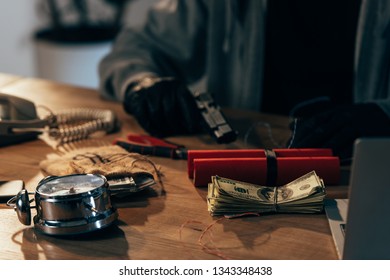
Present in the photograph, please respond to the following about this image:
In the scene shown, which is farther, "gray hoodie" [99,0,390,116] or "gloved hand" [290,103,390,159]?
"gray hoodie" [99,0,390,116]

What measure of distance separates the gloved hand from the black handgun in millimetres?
147

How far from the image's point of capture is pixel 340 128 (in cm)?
135

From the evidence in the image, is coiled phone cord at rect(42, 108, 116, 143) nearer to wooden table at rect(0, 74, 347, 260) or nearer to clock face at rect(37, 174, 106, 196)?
wooden table at rect(0, 74, 347, 260)

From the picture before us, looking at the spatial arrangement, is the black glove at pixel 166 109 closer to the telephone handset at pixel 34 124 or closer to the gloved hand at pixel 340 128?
the telephone handset at pixel 34 124

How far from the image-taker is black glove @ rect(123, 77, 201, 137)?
1521mm

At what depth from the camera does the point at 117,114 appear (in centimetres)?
169

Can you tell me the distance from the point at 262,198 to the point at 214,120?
1.25ft

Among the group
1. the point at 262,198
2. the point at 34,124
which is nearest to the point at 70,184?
the point at 262,198

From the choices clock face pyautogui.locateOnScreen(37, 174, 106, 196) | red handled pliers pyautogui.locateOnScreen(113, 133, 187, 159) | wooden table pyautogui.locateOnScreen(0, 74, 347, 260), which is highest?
clock face pyautogui.locateOnScreen(37, 174, 106, 196)

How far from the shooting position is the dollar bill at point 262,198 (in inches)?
43.1

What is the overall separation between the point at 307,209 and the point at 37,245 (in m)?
0.45

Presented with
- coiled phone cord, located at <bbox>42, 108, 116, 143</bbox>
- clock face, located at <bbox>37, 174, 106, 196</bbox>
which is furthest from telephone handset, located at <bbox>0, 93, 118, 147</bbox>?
clock face, located at <bbox>37, 174, 106, 196</bbox>

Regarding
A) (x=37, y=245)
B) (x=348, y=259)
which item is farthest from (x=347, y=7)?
(x=37, y=245)
